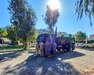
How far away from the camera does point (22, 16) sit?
51.6 metres

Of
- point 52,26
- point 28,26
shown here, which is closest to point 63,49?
point 28,26

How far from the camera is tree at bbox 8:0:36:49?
51625mm

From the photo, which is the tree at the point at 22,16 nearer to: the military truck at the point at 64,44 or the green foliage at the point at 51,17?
the green foliage at the point at 51,17

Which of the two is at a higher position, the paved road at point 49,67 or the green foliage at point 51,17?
the green foliage at point 51,17

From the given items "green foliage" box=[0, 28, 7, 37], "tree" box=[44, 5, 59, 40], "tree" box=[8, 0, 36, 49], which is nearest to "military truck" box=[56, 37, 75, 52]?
"tree" box=[8, 0, 36, 49]

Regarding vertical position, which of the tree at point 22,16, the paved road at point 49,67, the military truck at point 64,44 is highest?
the tree at point 22,16

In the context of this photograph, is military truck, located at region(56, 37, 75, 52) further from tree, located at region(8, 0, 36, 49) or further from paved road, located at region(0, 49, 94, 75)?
tree, located at region(8, 0, 36, 49)

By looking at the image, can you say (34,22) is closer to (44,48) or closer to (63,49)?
(63,49)

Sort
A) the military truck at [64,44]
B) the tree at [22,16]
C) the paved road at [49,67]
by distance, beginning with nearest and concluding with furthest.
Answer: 1. the paved road at [49,67]
2. the military truck at [64,44]
3. the tree at [22,16]

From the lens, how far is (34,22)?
53.2 metres

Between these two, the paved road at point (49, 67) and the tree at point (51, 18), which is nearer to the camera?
the paved road at point (49, 67)

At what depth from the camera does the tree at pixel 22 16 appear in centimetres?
5162

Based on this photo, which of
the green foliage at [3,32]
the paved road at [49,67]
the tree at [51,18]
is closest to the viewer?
the paved road at [49,67]

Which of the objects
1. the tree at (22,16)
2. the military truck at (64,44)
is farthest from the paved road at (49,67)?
the tree at (22,16)
